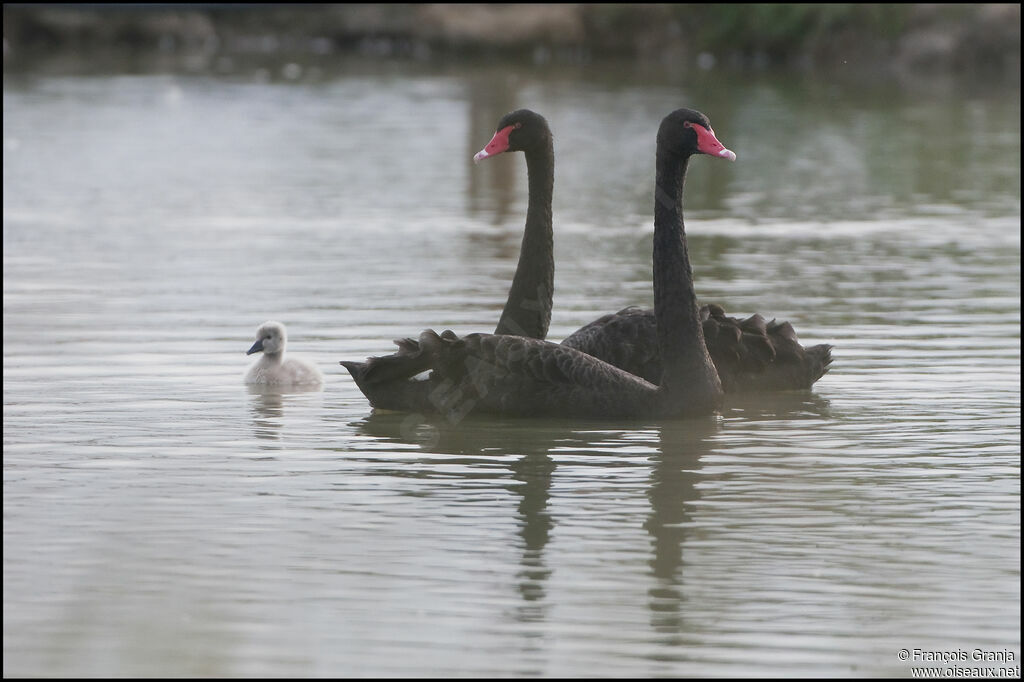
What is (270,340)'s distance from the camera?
7898mm

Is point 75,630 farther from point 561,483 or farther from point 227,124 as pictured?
point 227,124

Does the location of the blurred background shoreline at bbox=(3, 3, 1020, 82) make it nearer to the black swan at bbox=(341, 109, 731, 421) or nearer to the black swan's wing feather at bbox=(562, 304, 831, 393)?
the black swan's wing feather at bbox=(562, 304, 831, 393)

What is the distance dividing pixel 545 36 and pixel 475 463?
32349mm

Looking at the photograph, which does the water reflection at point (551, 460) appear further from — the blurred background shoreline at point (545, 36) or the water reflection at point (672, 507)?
the blurred background shoreline at point (545, 36)

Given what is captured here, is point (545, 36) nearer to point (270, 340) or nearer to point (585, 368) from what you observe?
point (270, 340)

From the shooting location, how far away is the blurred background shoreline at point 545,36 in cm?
3409

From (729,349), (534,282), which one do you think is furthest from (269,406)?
(729,349)

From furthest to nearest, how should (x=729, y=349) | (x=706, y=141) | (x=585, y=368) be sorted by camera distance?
(x=729, y=349) → (x=706, y=141) → (x=585, y=368)

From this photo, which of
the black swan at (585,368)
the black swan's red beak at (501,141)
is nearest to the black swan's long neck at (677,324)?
the black swan at (585,368)

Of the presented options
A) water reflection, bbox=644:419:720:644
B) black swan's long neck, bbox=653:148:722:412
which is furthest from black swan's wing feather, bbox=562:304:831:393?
A: water reflection, bbox=644:419:720:644

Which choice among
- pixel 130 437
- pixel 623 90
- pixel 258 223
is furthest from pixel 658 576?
pixel 623 90

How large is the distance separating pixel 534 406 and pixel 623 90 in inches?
872

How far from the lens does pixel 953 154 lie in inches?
747

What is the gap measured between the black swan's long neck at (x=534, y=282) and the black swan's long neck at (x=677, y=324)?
61 centimetres
